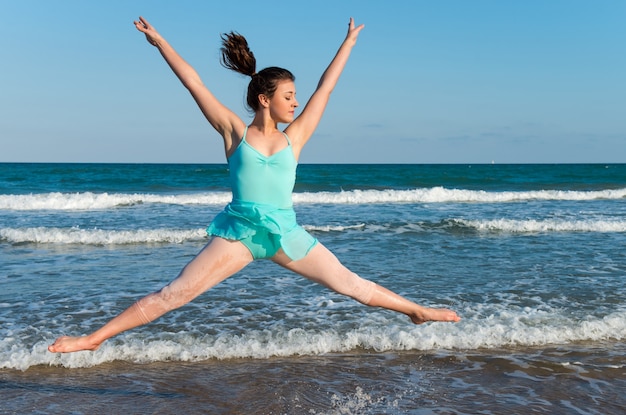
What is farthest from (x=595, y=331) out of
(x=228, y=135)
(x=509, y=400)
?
(x=228, y=135)

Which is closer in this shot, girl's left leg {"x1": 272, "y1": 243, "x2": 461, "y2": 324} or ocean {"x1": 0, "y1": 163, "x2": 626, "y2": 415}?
girl's left leg {"x1": 272, "y1": 243, "x2": 461, "y2": 324}

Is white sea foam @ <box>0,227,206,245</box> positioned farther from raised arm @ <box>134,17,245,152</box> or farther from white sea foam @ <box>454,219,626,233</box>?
raised arm @ <box>134,17,245,152</box>

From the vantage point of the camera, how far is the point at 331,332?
6.12m

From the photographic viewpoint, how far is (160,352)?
5.60 m

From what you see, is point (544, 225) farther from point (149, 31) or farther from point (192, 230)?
point (149, 31)

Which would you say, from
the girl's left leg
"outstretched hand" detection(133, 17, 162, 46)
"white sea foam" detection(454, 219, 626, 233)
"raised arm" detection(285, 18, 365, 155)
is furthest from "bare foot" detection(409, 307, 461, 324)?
"white sea foam" detection(454, 219, 626, 233)

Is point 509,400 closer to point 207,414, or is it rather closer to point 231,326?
point 207,414

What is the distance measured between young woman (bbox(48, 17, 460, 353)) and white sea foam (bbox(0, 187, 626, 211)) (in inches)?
744

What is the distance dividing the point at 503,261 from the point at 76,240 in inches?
341

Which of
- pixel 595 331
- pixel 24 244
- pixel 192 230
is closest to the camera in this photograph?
pixel 595 331

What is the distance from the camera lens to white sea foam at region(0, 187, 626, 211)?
22.4 m

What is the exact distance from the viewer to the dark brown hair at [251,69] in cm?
383

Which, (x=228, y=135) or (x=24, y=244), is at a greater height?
(x=228, y=135)

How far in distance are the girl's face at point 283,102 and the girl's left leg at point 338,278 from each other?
83 cm
